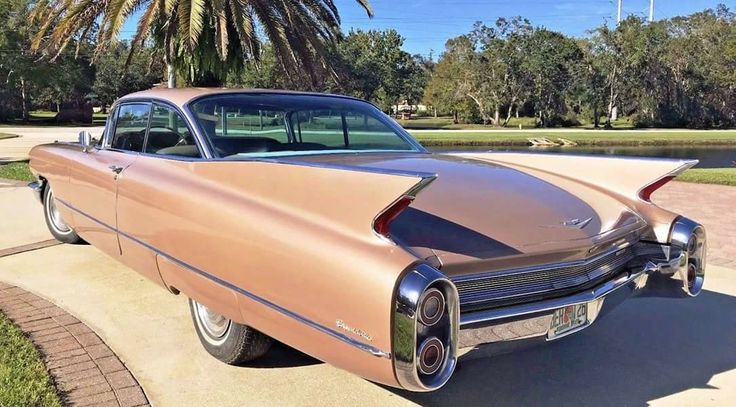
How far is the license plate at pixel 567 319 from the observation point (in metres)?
2.55

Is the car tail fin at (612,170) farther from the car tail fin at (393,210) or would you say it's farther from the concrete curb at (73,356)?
the concrete curb at (73,356)

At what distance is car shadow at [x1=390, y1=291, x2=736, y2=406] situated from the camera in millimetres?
2977

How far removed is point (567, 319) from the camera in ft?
8.57

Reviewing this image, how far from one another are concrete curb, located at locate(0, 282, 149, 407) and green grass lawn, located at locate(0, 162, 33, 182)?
23.1 feet

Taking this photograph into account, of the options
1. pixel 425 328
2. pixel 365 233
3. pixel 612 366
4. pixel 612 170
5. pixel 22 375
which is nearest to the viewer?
pixel 425 328

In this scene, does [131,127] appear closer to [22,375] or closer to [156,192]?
[156,192]

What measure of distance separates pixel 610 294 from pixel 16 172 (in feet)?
36.9

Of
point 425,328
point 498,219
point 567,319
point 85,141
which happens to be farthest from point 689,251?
point 85,141

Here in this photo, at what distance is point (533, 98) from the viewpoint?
50219 millimetres

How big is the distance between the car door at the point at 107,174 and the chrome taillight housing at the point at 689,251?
10.3 feet

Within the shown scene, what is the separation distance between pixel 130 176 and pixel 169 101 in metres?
0.54

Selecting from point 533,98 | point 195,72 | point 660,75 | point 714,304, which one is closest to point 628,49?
point 660,75

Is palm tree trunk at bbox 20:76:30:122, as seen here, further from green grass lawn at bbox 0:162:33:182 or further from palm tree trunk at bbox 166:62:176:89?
palm tree trunk at bbox 166:62:176:89

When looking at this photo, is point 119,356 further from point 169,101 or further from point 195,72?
point 195,72
